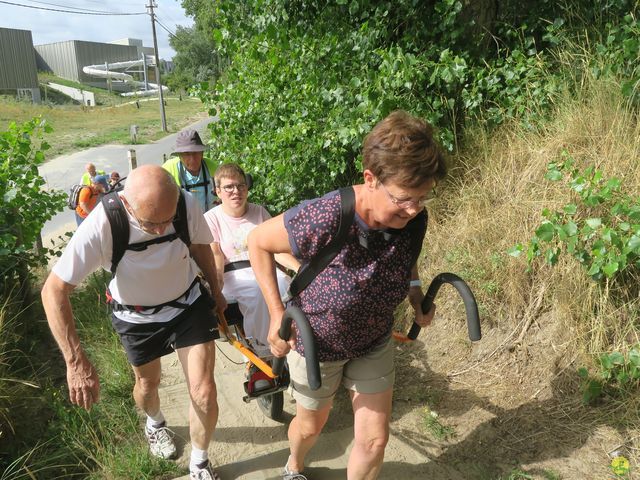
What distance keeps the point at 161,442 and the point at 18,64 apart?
Result: 5369 centimetres

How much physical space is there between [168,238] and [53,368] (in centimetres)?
254

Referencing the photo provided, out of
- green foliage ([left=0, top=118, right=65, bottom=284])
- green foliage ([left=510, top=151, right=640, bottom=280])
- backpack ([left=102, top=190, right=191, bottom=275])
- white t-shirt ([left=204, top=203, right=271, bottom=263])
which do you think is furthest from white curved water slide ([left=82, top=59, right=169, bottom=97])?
green foliage ([left=510, top=151, right=640, bottom=280])

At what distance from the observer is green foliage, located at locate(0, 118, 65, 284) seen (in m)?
4.41

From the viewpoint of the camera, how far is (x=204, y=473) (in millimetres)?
2801

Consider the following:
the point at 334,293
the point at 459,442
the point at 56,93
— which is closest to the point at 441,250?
the point at 459,442

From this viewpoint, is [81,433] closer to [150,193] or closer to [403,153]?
[150,193]

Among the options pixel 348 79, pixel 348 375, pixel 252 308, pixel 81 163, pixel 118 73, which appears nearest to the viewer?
pixel 348 375

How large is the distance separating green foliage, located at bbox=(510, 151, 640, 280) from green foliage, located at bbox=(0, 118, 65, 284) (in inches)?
164

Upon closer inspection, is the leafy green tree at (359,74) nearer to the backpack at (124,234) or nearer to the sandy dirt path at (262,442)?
the backpack at (124,234)

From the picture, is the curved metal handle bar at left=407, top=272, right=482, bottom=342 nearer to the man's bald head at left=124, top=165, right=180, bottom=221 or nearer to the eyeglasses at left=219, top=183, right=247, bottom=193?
the man's bald head at left=124, top=165, right=180, bottom=221

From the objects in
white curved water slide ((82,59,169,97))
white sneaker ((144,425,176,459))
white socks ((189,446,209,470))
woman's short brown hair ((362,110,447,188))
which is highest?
white curved water slide ((82,59,169,97))

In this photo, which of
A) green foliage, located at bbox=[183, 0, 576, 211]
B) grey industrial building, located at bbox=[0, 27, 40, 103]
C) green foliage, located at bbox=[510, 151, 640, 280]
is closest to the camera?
green foliage, located at bbox=[510, 151, 640, 280]

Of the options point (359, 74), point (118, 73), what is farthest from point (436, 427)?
point (118, 73)

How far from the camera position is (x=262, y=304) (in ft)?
11.3
